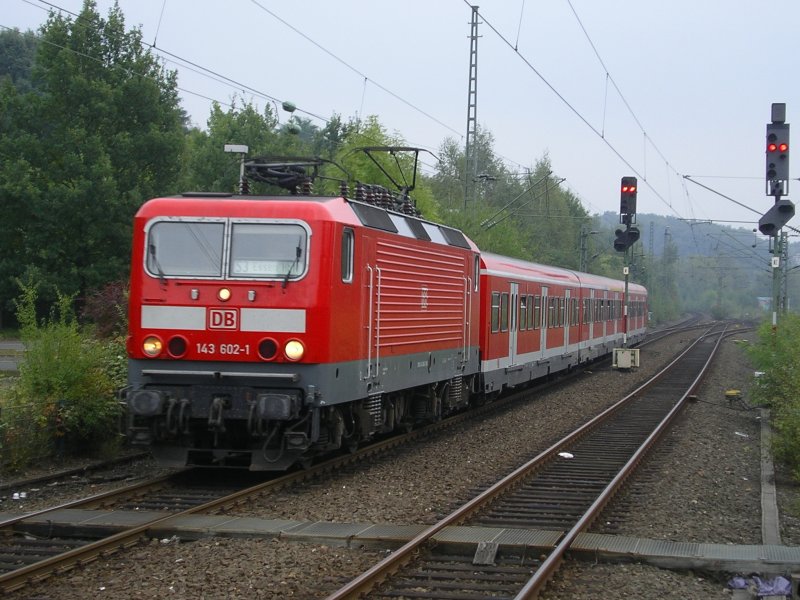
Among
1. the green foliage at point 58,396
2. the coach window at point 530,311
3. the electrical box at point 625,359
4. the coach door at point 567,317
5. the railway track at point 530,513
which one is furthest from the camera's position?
the electrical box at point 625,359

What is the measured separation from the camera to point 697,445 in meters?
15.2

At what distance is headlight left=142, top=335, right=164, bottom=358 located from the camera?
1059 centimetres

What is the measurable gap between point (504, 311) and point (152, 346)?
10.8m

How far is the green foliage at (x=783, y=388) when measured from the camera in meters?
12.5

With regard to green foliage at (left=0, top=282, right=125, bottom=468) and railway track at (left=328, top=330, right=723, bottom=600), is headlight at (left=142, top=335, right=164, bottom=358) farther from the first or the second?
railway track at (left=328, top=330, right=723, bottom=600)

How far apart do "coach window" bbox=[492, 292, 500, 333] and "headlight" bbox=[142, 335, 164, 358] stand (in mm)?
9683

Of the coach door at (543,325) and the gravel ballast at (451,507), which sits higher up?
the coach door at (543,325)

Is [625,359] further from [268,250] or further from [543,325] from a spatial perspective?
[268,250]

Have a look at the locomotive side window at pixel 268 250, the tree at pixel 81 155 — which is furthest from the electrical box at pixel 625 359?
the locomotive side window at pixel 268 250

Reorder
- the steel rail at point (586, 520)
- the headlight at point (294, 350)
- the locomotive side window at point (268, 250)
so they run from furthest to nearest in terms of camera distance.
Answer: the locomotive side window at point (268, 250), the headlight at point (294, 350), the steel rail at point (586, 520)

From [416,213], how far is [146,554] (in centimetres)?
907

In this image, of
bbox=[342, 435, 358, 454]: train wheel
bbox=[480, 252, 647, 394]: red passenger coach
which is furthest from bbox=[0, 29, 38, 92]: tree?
bbox=[342, 435, 358, 454]: train wheel

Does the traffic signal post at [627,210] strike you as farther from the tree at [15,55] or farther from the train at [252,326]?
the tree at [15,55]

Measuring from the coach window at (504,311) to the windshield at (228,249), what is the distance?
997 centimetres
